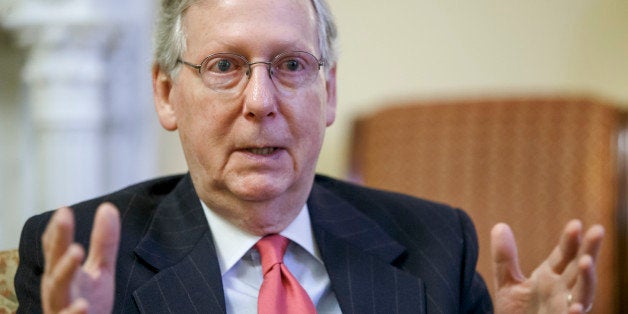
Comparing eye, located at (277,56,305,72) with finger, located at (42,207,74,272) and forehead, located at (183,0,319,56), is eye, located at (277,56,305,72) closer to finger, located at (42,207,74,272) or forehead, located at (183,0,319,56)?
forehead, located at (183,0,319,56)

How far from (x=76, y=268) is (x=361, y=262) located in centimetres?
62

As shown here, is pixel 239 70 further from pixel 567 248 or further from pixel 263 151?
pixel 567 248

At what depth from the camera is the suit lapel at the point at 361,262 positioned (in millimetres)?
1584

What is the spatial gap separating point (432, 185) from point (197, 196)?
114cm

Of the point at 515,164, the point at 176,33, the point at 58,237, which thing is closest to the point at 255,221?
the point at 176,33

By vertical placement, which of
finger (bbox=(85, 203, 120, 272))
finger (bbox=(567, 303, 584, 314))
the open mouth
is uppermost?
the open mouth

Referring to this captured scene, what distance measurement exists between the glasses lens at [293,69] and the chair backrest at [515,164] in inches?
43.0

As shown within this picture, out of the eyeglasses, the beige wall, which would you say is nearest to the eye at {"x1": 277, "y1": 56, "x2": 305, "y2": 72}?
the eyeglasses

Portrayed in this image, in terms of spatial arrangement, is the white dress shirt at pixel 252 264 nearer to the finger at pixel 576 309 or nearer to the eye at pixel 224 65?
the eye at pixel 224 65

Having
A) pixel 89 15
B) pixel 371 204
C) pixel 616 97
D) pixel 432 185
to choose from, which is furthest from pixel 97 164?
pixel 616 97

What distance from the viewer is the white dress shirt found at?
1.57 metres

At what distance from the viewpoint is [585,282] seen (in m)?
1.37

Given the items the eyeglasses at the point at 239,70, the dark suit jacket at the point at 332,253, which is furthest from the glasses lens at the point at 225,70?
the dark suit jacket at the point at 332,253

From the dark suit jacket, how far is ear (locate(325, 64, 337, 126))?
166 mm
